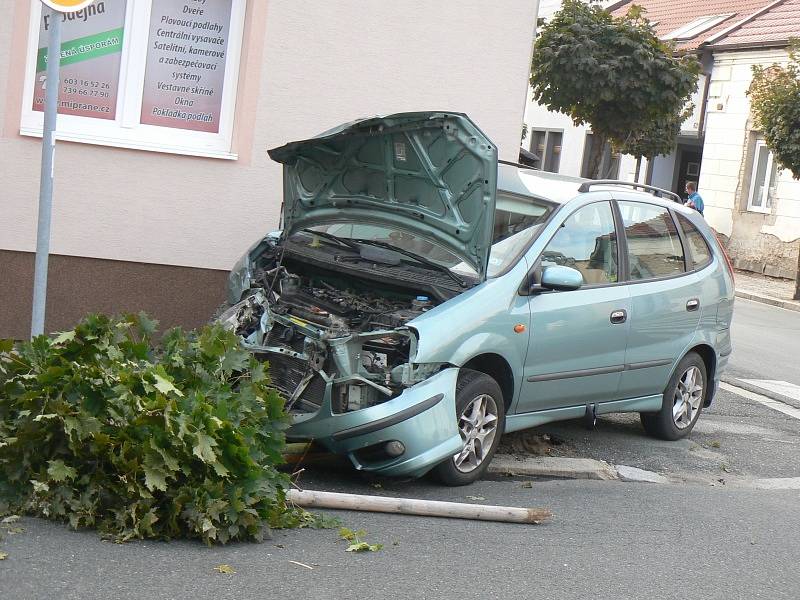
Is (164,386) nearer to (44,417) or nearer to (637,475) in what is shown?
(44,417)

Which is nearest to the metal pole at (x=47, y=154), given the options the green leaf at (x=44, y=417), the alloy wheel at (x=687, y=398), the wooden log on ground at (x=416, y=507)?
the green leaf at (x=44, y=417)

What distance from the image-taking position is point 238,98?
10.0 metres

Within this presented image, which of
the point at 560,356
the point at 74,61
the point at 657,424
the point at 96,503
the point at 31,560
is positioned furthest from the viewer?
the point at 74,61

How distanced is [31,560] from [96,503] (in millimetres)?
563

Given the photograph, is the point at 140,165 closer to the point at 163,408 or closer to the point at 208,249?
the point at 208,249

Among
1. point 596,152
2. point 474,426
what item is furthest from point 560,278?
point 596,152

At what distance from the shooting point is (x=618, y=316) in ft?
25.5

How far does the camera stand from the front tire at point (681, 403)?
28.6 ft

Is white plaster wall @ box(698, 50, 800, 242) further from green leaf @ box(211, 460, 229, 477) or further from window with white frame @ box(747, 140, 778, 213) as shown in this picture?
green leaf @ box(211, 460, 229, 477)

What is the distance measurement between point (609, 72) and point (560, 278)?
12.8 meters

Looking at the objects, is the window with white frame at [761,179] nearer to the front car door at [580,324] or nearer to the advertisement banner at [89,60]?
the advertisement banner at [89,60]

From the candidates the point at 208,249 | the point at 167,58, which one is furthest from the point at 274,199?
the point at 167,58

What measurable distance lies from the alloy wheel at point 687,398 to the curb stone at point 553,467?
1073 mm

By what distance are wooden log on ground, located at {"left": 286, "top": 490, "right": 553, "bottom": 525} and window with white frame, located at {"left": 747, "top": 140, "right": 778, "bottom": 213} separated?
2341cm
